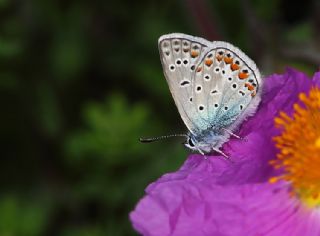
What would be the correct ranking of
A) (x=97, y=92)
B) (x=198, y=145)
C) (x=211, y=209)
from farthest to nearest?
(x=97, y=92) → (x=198, y=145) → (x=211, y=209)

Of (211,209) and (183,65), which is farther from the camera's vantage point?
(183,65)

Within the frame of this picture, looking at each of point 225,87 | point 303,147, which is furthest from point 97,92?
point 303,147

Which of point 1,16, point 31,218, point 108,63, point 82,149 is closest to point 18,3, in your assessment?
point 1,16

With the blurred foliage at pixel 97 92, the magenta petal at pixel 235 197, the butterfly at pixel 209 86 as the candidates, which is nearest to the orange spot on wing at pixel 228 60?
the butterfly at pixel 209 86

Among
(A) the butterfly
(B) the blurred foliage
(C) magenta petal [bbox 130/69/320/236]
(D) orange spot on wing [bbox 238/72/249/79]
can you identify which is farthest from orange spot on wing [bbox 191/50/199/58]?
(B) the blurred foliage

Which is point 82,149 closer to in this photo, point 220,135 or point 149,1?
point 149,1

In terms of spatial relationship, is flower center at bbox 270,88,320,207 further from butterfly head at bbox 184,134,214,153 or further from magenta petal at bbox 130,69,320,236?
butterfly head at bbox 184,134,214,153

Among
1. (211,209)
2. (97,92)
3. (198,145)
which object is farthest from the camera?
(97,92)

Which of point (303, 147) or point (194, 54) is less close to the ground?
point (194, 54)

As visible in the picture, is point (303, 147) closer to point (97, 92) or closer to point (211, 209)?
point (211, 209)
